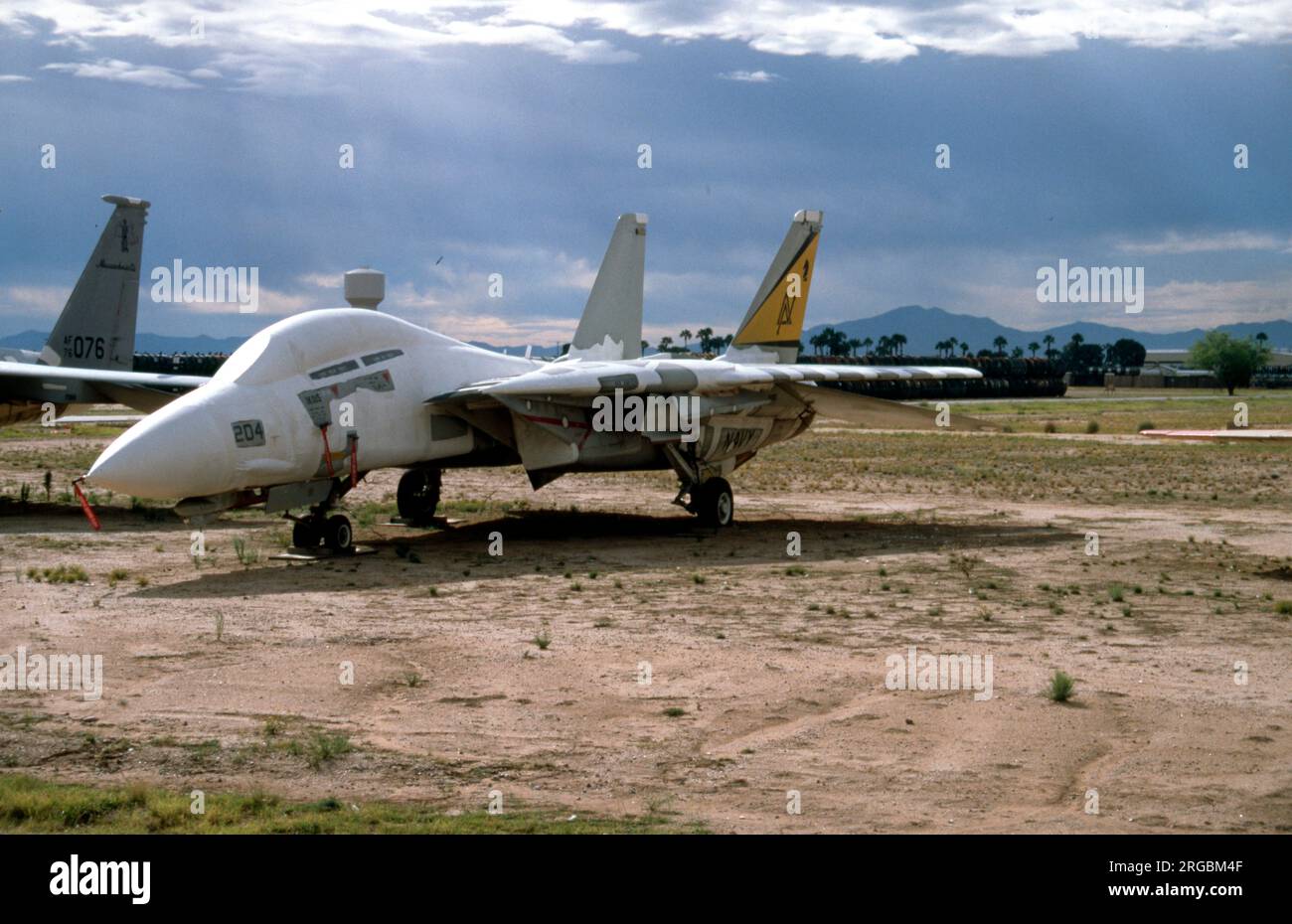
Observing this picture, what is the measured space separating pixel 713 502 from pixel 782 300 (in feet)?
16.0

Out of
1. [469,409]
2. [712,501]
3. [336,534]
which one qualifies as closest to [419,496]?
[469,409]

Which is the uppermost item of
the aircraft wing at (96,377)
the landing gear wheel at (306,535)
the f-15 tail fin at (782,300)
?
the f-15 tail fin at (782,300)

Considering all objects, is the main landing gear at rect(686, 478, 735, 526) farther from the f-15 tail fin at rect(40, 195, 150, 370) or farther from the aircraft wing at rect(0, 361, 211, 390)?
the f-15 tail fin at rect(40, 195, 150, 370)

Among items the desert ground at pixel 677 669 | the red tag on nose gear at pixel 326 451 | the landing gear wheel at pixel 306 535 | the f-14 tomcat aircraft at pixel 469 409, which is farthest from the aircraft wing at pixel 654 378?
the landing gear wheel at pixel 306 535

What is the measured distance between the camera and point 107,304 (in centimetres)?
2942

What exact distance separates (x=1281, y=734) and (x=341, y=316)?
13.2m

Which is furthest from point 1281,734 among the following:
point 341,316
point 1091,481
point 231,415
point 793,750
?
point 1091,481

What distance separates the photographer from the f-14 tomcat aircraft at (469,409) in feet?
53.1

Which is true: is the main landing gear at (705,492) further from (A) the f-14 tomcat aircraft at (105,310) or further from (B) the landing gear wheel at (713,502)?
(A) the f-14 tomcat aircraft at (105,310)

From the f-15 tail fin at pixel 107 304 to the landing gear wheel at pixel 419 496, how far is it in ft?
35.5

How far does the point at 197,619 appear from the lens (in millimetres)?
13562

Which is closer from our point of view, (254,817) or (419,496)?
(254,817)

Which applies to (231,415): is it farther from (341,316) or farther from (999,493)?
(999,493)

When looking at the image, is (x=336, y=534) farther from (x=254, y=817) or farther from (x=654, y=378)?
(x=254, y=817)
